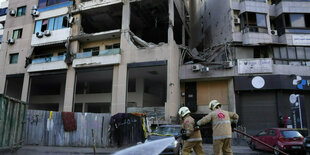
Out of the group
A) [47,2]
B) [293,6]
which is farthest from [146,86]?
[293,6]

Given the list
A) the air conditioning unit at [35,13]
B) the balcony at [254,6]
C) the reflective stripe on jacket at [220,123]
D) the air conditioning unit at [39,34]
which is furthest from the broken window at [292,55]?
the air conditioning unit at [35,13]

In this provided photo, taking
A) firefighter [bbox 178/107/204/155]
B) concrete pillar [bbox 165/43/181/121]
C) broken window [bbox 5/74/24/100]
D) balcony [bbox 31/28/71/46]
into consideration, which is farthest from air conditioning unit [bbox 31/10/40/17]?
firefighter [bbox 178/107/204/155]

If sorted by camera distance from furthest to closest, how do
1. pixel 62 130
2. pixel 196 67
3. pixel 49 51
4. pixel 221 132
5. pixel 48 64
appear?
pixel 49 51
pixel 48 64
pixel 196 67
pixel 62 130
pixel 221 132

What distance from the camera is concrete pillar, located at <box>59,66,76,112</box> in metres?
22.1

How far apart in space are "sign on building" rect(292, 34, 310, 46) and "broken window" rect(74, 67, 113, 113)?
56.5 ft

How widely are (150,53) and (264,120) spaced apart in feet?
37.5

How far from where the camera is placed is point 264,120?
1894cm

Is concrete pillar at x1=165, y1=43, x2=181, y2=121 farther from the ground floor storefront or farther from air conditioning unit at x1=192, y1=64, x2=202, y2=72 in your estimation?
the ground floor storefront

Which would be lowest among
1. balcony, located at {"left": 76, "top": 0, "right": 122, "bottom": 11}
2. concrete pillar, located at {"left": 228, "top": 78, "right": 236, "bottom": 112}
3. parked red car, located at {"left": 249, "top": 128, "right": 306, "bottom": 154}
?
parked red car, located at {"left": 249, "top": 128, "right": 306, "bottom": 154}

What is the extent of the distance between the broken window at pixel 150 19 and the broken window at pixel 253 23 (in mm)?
7843

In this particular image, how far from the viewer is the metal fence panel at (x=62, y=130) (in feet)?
48.2

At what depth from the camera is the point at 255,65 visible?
744 inches

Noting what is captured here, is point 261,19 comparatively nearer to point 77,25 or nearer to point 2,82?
point 77,25

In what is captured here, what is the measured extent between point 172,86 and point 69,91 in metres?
10.8
